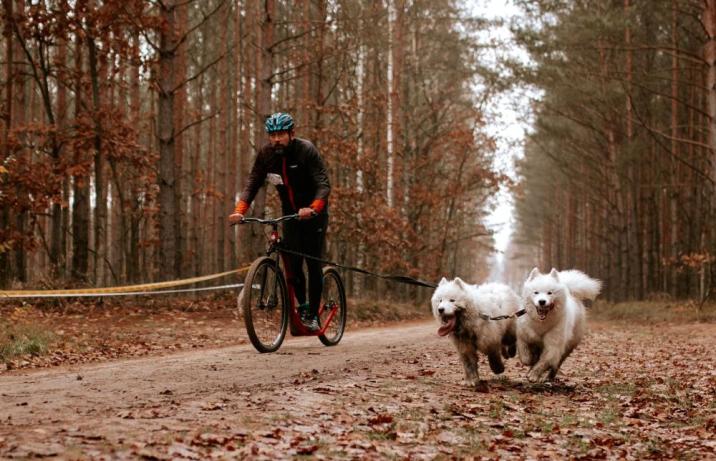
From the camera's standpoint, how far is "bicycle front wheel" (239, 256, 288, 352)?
27.0 ft

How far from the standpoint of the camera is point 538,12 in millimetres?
28844

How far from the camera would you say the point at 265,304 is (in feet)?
28.2

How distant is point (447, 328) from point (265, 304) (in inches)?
97.3

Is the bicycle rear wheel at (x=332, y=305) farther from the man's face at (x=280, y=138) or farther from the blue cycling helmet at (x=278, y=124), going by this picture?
the blue cycling helmet at (x=278, y=124)

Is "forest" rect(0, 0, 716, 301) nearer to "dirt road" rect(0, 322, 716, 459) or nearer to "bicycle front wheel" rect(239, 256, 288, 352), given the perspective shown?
"bicycle front wheel" rect(239, 256, 288, 352)

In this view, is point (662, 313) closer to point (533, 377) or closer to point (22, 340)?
point (533, 377)

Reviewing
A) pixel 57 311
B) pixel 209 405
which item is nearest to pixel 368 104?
pixel 57 311

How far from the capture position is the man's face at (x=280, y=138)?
855 centimetres

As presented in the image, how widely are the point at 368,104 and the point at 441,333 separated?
19669 millimetres

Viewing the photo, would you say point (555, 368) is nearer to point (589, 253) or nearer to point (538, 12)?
point (538, 12)

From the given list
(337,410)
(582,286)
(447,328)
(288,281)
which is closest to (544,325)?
(582,286)

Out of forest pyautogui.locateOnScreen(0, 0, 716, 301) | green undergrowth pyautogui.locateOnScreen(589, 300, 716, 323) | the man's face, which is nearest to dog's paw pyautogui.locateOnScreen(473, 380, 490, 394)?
the man's face

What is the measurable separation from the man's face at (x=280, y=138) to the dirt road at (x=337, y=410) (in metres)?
2.34

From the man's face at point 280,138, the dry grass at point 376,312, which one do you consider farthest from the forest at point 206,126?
the man's face at point 280,138
